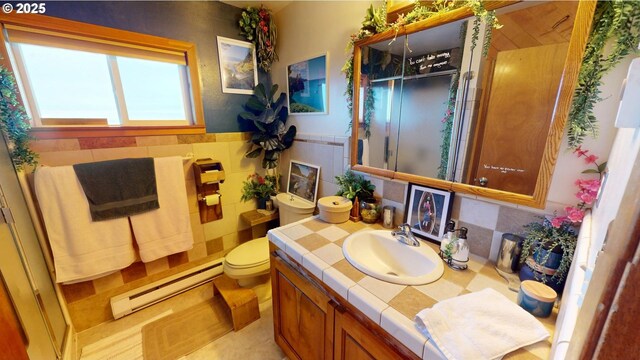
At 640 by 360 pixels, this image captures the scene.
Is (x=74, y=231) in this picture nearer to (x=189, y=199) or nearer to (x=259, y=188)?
(x=189, y=199)

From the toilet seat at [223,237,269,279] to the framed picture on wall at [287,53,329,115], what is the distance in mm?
1147

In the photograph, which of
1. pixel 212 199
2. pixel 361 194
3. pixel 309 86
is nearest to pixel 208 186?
pixel 212 199

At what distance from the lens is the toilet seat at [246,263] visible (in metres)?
1.67

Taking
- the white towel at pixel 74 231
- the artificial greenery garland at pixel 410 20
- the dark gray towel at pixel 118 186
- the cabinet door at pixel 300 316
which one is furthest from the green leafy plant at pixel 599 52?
the white towel at pixel 74 231

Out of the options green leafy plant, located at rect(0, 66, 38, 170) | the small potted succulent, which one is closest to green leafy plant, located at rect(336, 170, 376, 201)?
the small potted succulent

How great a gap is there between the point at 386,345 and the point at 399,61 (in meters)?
1.21

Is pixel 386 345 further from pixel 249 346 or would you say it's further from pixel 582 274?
pixel 249 346

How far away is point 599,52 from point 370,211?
3.31 ft

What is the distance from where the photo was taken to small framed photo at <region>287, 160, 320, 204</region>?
1.82m

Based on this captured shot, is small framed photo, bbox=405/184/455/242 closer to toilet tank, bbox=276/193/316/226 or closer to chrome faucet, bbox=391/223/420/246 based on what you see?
chrome faucet, bbox=391/223/420/246

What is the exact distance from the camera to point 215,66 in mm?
1832

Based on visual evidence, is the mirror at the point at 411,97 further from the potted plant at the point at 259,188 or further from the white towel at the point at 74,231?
the white towel at the point at 74,231

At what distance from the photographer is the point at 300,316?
1.12 m

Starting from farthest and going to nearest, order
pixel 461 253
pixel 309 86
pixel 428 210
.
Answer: pixel 309 86 → pixel 428 210 → pixel 461 253
